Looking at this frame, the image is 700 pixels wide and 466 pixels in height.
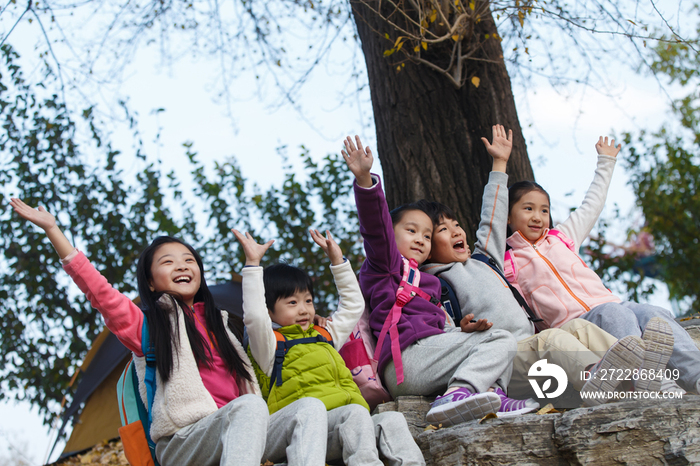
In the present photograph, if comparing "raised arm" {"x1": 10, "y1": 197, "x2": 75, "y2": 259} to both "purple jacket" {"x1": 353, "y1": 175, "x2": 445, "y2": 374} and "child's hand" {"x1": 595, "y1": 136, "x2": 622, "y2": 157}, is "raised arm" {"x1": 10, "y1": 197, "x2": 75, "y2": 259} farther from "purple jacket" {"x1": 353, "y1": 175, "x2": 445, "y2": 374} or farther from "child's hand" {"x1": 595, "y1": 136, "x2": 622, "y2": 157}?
"child's hand" {"x1": 595, "y1": 136, "x2": 622, "y2": 157}

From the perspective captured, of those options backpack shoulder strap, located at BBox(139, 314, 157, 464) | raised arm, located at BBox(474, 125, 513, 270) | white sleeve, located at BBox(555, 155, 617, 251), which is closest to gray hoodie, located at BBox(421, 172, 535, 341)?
raised arm, located at BBox(474, 125, 513, 270)

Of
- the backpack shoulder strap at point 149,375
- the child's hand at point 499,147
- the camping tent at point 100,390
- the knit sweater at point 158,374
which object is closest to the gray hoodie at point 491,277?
the child's hand at point 499,147

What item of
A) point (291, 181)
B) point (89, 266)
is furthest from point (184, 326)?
point (291, 181)

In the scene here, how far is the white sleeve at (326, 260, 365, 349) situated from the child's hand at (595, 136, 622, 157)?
2.20 metres

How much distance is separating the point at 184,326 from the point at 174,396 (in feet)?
1.10

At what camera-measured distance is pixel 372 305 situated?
3.35 m

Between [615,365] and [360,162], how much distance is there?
5.11ft

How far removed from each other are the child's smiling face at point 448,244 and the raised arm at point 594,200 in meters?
0.75

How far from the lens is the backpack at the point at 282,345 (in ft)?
9.28

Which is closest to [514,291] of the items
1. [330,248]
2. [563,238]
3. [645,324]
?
[563,238]

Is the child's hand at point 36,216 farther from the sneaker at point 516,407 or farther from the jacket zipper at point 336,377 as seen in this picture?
the sneaker at point 516,407

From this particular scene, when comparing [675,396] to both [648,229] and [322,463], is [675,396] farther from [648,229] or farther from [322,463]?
[648,229]

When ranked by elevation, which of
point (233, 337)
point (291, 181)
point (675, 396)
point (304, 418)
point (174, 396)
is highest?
point (291, 181)

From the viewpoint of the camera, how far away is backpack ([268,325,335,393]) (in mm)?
2828
